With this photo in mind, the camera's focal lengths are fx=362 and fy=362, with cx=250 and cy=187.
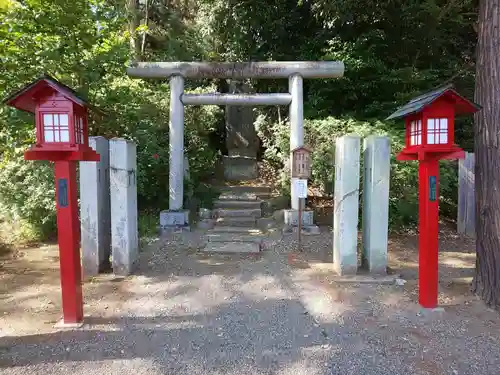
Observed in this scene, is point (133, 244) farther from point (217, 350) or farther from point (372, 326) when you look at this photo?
point (372, 326)

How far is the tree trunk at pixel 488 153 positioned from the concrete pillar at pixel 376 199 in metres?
1.01

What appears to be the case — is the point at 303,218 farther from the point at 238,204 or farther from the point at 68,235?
the point at 68,235

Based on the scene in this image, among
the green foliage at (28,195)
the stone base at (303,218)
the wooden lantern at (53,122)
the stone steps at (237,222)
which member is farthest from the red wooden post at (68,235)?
the stone base at (303,218)

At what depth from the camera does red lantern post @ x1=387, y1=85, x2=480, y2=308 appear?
3492mm

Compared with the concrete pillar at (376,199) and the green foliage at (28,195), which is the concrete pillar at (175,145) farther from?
the concrete pillar at (376,199)

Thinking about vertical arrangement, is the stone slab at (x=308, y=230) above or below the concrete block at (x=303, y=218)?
below

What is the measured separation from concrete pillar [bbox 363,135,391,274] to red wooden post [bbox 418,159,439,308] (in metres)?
0.90

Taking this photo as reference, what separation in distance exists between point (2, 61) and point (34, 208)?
2.40m

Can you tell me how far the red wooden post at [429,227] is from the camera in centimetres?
362

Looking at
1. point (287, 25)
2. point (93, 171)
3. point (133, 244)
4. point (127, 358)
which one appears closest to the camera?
point (127, 358)

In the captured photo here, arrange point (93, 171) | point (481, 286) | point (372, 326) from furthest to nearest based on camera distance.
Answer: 1. point (93, 171)
2. point (481, 286)
3. point (372, 326)

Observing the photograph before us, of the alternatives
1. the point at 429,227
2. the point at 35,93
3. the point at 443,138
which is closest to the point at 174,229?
the point at 35,93

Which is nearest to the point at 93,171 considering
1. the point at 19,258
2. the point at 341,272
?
the point at 19,258

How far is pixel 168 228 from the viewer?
7.07m
